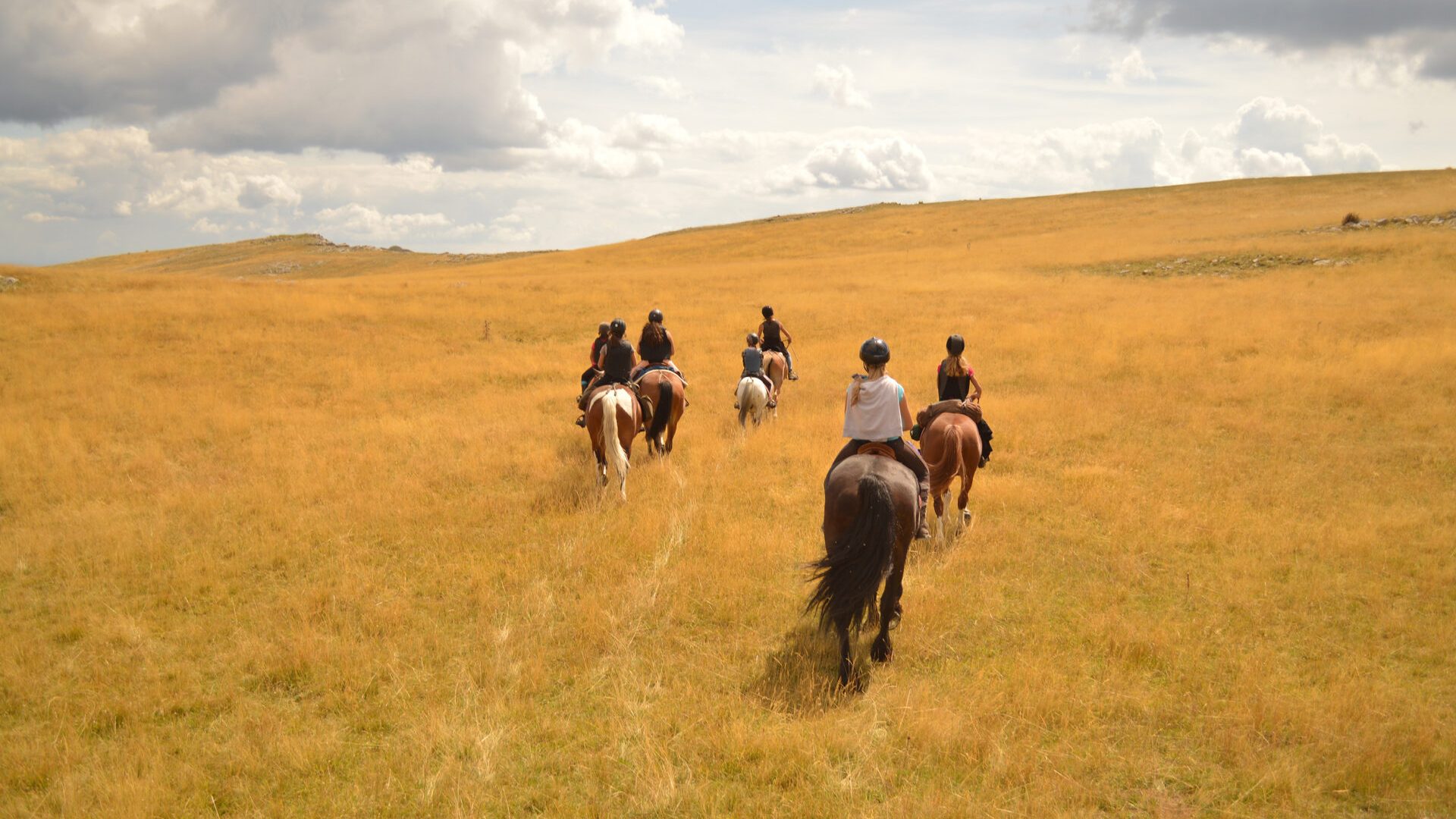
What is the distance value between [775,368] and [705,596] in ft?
27.7

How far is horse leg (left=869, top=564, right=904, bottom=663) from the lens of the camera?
6352 mm

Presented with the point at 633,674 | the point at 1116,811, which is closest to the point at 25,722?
the point at 633,674

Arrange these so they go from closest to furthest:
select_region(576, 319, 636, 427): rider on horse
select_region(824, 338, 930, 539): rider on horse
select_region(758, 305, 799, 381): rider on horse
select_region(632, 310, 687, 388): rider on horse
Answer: select_region(824, 338, 930, 539): rider on horse
select_region(576, 319, 636, 427): rider on horse
select_region(632, 310, 687, 388): rider on horse
select_region(758, 305, 799, 381): rider on horse

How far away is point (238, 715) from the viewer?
225 inches

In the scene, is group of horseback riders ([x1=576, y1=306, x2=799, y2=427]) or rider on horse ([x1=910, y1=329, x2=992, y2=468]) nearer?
rider on horse ([x1=910, y1=329, x2=992, y2=468])

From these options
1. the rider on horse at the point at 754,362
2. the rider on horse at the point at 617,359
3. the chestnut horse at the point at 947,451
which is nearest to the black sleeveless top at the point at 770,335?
the rider on horse at the point at 754,362

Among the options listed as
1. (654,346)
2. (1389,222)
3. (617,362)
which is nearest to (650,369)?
(654,346)

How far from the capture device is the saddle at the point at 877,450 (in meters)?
6.62

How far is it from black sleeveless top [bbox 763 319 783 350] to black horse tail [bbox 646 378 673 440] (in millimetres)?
3387

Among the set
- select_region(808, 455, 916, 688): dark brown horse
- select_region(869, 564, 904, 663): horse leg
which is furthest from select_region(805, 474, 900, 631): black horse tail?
select_region(869, 564, 904, 663): horse leg

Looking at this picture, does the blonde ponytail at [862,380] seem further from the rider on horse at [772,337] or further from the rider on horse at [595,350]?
the rider on horse at [772,337]

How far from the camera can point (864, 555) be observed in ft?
19.4

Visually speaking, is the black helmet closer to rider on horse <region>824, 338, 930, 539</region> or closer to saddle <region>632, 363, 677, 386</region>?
rider on horse <region>824, 338, 930, 539</region>

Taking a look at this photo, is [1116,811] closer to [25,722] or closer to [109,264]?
[25,722]
